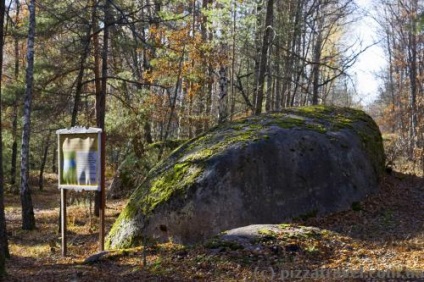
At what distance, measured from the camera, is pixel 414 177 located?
1240cm

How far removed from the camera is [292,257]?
6.25 metres

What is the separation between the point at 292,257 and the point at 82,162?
489 cm

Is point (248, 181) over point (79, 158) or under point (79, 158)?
under

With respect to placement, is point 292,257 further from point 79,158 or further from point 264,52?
point 264,52

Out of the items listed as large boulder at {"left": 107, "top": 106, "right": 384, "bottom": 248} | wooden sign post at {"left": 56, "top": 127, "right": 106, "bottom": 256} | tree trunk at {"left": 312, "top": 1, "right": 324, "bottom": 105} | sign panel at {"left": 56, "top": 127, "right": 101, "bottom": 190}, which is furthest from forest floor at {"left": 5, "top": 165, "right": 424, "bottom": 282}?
tree trunk at {"left": 312, "top": 1, "right": 324, "bottom": 105}

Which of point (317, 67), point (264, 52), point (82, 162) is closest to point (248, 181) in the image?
point (82, 162)

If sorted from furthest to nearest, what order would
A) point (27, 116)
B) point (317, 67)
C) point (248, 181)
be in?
point (317, 67), point (27, 116), point (248, 181)

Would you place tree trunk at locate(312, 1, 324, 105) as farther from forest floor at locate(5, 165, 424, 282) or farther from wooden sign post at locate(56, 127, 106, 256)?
wooden sign post at locate(56, 127, 106, 256)

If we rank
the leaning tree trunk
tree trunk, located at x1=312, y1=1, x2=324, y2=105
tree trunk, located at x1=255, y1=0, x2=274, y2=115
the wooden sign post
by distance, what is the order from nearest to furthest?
1. the wooden sign post
2. the leaning tree trunk
3. tree trunk, located at x1=255, y1=0, x2=274, y2=115
4. tree trunk, located at x1=312, y1=1, x2=324, y2=105

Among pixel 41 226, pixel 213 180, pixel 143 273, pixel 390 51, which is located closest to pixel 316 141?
pixel 213 180

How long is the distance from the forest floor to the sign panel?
159 cm

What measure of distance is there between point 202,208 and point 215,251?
1.61 metres

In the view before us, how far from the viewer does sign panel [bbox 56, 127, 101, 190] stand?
Answer: 8617 mm

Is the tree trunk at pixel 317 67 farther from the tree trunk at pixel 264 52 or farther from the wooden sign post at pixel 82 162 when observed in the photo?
the wooden sign post at pixel 82 162
